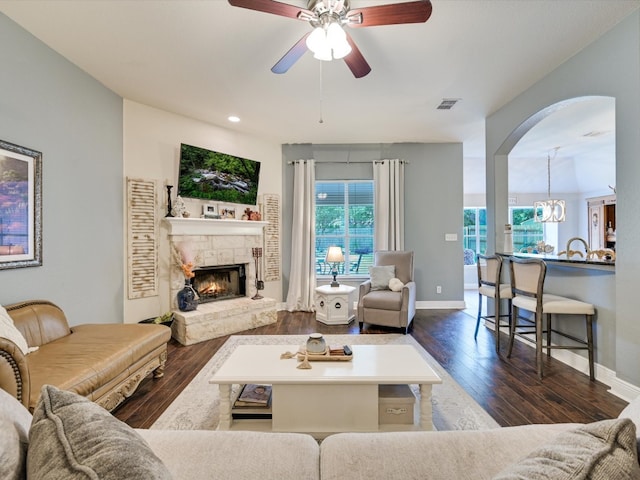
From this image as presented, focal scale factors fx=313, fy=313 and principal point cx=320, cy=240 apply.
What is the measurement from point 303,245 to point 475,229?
513cm

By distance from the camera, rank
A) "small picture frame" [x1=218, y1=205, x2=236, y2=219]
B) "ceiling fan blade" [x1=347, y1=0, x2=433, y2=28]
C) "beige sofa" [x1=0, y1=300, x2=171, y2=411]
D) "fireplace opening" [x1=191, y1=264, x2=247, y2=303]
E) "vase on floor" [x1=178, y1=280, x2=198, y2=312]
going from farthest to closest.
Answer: "small picture frame" [x1=218, y1=205, x2=236, y2=219] < "fireplace opening" [x1=191, y1=264, x2=247, y2=303] < "vase on floor" [x1=178, y1=280, x2=198, y2=312] < "ceiling fan blade" [x1=347, y1=0, x2=433, y2=28] < "beige sofa" [x1=0, y1=300, x2=171, y2=411]

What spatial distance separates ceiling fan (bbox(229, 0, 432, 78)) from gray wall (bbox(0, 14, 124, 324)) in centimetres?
200

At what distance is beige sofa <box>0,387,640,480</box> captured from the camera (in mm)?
624

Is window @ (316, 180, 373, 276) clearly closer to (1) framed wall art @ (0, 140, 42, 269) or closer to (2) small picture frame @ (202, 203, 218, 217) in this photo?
(2) small picture frame @ (202, 203, 218, 217)

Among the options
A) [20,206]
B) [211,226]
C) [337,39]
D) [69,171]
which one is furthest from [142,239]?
[337,39]

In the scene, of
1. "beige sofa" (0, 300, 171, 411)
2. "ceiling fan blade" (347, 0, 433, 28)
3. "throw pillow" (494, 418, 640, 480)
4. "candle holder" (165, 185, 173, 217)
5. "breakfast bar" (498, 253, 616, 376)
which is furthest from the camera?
"candle holder" (165, 185, 173, 217)

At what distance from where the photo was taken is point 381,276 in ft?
14.6

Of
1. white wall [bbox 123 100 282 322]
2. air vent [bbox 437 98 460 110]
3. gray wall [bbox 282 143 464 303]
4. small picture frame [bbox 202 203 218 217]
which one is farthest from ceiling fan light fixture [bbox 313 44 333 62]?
gray wall [bbox 282 143 464 303]

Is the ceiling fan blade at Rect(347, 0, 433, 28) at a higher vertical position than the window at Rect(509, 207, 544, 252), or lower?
higher

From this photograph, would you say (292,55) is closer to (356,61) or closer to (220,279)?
(356,61)

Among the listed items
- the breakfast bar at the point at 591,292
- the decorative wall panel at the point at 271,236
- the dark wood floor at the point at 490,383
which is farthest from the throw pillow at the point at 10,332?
the breakfast bar at the point at 591,292

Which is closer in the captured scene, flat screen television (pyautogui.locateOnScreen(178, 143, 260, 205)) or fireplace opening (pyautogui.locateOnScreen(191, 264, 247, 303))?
flat screen television (pyautogui.locateOnScreen(178, 143, 260, 205))

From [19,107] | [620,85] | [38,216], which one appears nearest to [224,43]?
[19,107]

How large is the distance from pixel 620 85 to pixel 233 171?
4284 millimetres
